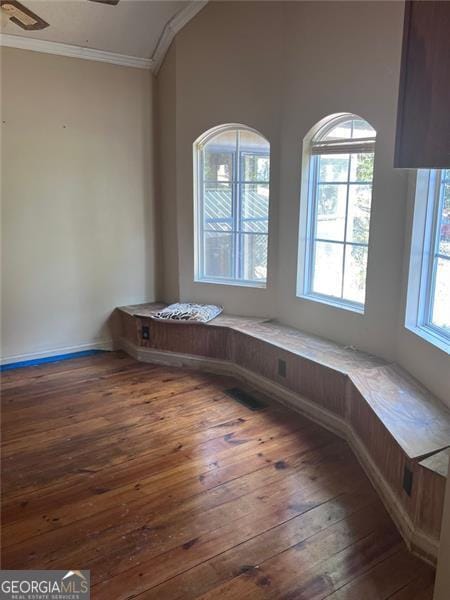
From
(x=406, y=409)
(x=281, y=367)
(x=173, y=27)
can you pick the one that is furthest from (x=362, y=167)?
(x=173, y=27)

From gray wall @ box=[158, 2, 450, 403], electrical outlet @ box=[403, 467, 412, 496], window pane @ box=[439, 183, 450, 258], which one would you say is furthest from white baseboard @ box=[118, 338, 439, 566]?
window pane @ box=[439, 183, 450, 258]

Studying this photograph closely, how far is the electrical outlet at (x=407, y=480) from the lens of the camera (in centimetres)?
207

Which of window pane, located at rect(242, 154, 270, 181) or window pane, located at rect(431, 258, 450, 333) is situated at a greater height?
window pane, located at rect(242, 154, 270, 181)

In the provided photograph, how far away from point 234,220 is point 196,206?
366 millimetres

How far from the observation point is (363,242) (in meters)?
3.25

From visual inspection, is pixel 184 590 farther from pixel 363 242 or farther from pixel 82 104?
pixel 82 104

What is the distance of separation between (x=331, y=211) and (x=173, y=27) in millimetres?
2011

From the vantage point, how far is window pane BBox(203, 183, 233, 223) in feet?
13.6

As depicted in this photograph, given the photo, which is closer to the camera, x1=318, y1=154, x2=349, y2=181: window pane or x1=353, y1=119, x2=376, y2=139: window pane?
x1=353, y1=119, x2=376, y2=139: window pane

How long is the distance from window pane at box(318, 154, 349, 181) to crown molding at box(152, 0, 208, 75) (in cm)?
157

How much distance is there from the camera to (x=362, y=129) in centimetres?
315

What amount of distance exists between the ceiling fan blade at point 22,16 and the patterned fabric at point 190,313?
236 cm

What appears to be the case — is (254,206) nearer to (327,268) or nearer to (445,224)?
(327,268)

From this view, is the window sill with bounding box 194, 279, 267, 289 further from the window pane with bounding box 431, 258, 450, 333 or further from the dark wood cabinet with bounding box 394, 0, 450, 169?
the dark wood cabinet with bounding box 394, 0, 450, 169
